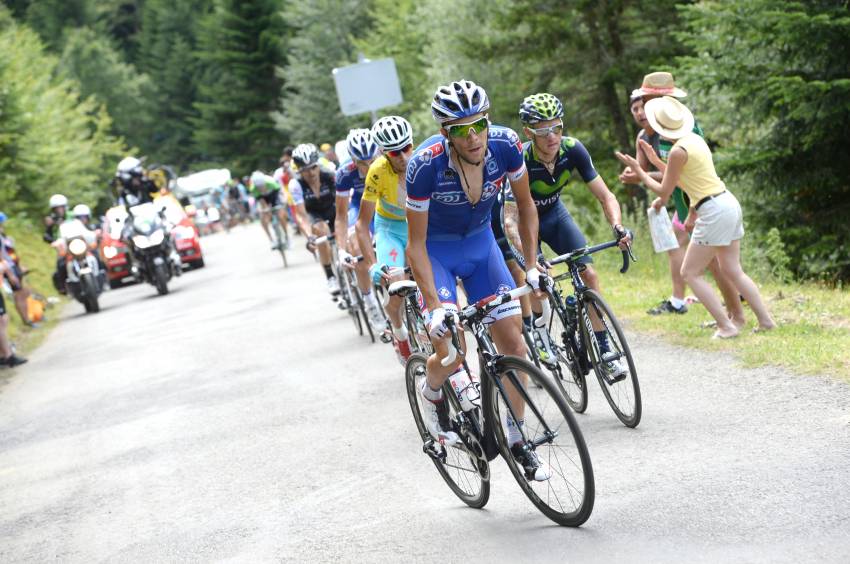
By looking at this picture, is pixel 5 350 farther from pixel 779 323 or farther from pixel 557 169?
pixel 779 323

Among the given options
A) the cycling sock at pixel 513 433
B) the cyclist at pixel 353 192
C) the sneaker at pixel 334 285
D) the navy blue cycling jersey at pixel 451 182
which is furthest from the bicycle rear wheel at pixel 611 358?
the sneaker at pixel 334 285

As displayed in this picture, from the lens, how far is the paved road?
5.62 m

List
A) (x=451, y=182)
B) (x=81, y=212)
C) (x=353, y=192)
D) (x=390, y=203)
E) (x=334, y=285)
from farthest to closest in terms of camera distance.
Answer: (x=81, y=212)
(x=334, y=285)
(x=353, y=192)
(x=390, y=203)
(x=451, y=182)

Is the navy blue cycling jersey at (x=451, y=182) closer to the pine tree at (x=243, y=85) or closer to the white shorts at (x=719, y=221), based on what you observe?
the white shorts at (x=719, y=221)

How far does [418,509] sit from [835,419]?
2.48 m

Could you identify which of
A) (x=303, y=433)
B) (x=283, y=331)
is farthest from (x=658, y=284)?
(x=303, y=433)

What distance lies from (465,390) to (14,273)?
15.7 metres

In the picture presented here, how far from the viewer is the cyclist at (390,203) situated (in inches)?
332

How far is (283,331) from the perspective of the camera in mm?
15883

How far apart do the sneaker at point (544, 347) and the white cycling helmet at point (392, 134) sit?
1.65m

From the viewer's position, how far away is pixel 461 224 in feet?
21.3

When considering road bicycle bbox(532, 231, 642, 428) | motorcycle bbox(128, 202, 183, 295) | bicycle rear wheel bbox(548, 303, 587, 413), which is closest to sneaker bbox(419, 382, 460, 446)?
road bicycle bbox(532, 231, 642, 428)

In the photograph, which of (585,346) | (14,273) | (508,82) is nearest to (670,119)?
(585,346)

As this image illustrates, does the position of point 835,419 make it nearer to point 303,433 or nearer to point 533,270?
point 533,270
